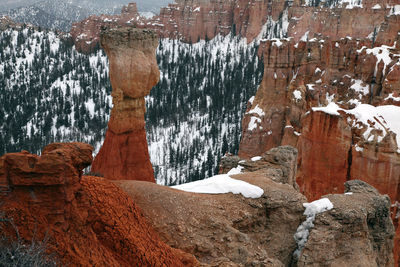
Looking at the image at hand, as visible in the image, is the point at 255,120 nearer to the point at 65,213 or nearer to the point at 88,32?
the point at 65,213

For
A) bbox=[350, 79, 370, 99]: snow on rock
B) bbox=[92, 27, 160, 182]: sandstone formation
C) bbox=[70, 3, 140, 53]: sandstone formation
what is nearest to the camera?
bbox=[92, 27, 160, 182]: sandstone formation

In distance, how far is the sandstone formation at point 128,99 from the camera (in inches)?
470

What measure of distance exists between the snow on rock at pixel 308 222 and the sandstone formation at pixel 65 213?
9.04 feet

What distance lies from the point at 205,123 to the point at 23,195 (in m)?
45.9

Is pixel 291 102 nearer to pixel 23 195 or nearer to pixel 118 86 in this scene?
pixel 118 86

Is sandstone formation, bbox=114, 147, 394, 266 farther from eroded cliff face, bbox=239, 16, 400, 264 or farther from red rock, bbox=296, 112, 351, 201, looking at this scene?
red rock, bbox=296, 112, 351, 201

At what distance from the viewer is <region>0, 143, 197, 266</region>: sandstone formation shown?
3.65 metres

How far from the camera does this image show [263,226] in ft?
21.8

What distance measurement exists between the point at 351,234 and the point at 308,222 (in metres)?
0.72

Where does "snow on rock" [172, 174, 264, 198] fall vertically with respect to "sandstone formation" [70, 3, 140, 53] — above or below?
below

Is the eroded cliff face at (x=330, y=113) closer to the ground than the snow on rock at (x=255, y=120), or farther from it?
farther from it

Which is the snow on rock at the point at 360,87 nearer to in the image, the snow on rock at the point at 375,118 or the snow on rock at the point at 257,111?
the snow on rock at the point at 257,111

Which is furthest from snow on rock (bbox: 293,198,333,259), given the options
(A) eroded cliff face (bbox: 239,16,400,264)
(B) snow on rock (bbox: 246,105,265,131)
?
A: (B) snow on rock (bbox: 246,105,265,131)


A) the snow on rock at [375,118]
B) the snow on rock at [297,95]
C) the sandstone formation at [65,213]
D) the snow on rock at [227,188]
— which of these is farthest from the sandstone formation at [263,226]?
the snow on rock at [297,95]
